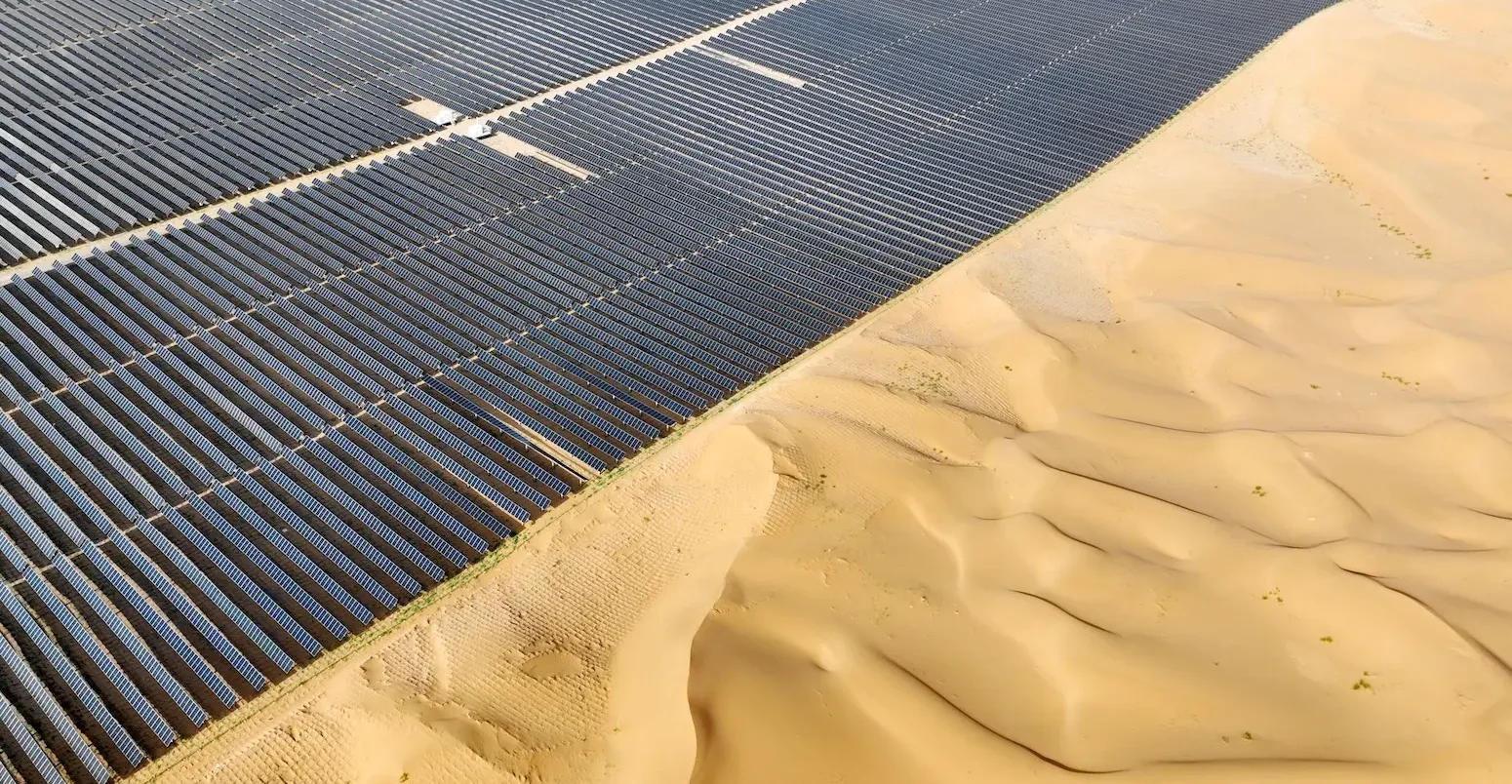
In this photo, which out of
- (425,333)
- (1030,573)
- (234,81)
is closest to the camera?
(1030,573)

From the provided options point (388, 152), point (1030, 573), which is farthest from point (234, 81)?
point (1030, 573)

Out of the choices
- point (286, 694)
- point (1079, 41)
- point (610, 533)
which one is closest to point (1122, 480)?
point (610, 533)

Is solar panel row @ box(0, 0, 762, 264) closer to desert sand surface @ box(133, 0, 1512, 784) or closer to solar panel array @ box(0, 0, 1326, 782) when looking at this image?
solar panel array @ box(0, 0, 1326, 782)

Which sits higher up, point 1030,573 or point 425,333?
point 1030,573

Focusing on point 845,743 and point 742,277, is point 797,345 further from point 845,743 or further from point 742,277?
point 845,743

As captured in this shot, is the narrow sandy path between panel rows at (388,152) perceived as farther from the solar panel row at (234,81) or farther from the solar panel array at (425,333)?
the solar panel array at (425,333)

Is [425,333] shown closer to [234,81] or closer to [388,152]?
[388,152]
